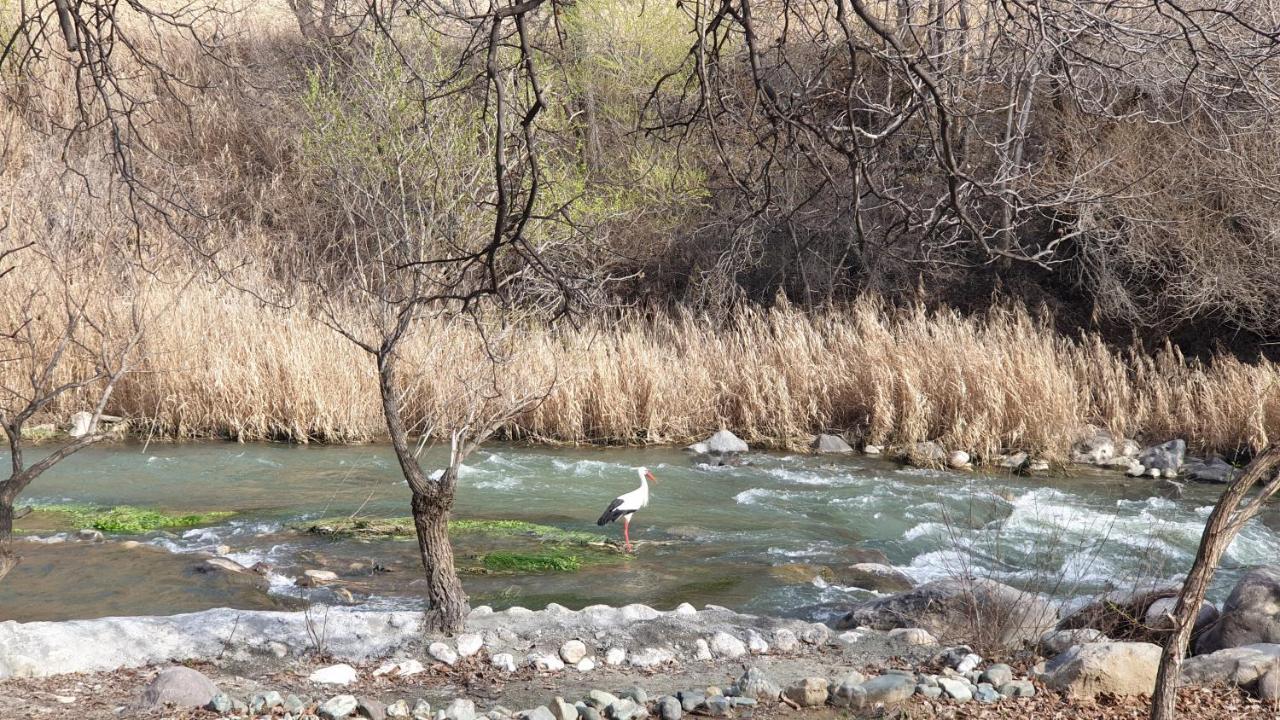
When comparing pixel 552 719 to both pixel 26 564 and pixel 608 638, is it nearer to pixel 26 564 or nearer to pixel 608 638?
pixel 608 638

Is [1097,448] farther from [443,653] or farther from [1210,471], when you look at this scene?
[443,653]

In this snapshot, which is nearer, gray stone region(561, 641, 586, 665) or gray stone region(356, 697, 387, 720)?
gray stone region(356, 697, 387, 720)

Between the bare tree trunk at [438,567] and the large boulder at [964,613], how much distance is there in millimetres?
2146

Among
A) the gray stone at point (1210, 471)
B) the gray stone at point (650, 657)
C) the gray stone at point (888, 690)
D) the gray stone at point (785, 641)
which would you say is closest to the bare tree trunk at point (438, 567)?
the gray stone at point (650, 657)

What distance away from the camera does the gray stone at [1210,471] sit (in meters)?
10.5

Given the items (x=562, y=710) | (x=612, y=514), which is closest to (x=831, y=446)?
(x=612, y=514)

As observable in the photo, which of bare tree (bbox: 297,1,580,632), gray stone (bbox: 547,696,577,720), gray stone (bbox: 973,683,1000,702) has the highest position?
bare tree (bbox: 297,1,580,632)

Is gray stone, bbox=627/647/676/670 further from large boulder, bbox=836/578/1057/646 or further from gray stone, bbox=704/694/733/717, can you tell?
large boulder, bbox=836/578/1057/646

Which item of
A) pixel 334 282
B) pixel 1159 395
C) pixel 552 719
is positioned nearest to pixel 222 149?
pixel 334 282

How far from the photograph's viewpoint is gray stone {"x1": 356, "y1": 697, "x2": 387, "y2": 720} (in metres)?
3.97

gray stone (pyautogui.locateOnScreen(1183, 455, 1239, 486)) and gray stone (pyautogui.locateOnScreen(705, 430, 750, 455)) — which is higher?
gray stone (pyautogui.locateOnScreen(705, 430, 750, 455))

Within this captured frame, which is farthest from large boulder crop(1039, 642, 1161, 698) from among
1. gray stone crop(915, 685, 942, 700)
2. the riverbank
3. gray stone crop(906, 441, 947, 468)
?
gray stone crop(906, 441, 947, 468)

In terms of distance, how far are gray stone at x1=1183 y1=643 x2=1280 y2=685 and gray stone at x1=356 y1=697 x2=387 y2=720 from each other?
3.11 m

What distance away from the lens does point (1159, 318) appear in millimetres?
15039
